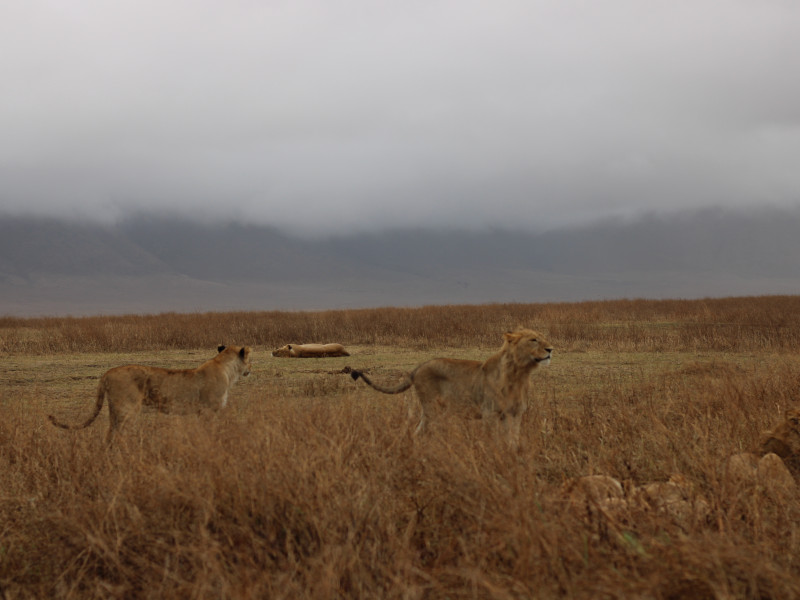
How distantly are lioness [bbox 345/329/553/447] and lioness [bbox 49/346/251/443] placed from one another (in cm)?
251

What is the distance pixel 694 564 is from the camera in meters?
4.11

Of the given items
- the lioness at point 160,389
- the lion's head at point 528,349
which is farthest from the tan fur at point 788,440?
the lioness at point 160,389

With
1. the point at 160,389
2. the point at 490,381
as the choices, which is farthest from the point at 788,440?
the point at 160,389

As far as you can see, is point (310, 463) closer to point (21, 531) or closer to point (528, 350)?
point (21, 531)

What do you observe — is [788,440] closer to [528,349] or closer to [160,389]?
[528,349]

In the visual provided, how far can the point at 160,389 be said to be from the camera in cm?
973

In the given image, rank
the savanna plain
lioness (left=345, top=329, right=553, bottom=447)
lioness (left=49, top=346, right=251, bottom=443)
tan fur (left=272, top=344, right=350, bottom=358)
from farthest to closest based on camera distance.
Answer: tan fur (left=272, top=344, right=350, bottom=358) → lioness (left=49, top=346, right=251, bottom=443) → lioness (left=345, top=329, right=553, bottom=447) → the savanna plain

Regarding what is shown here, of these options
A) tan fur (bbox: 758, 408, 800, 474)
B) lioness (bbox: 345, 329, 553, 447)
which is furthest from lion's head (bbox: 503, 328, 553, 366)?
tan fur (bbox: 758, 408, 800, 474)

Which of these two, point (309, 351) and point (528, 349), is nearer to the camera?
point (528, 349)

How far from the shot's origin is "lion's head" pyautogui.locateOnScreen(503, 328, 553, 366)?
854 cm

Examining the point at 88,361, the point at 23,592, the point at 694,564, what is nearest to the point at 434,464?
the point at 694,564

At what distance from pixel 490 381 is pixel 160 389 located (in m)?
4.18

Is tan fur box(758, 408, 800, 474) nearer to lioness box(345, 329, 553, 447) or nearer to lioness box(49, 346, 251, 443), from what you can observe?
lioness box(345, 329, 553, 447)

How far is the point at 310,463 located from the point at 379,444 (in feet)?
3.22
